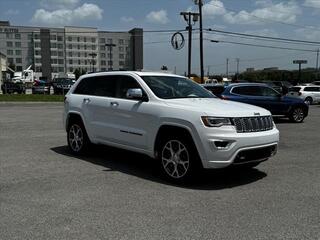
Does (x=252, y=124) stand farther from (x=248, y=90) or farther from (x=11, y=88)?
(x=11, y=88)

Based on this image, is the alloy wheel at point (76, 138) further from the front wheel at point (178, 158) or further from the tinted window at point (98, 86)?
the front wheel at point (178, 158)

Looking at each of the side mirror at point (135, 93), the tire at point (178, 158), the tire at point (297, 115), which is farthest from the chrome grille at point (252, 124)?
the tire at point (297, 115)

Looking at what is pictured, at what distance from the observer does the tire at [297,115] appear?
1704 centimetres

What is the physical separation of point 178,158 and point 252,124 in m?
1.23

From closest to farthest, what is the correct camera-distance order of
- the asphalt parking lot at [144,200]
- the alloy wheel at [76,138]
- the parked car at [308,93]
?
→ 1. the asphalt parking lot at [144,200]
2. the alloy wheel at [76,138]
3. the parked car at [308,93]

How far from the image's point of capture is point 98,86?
8500mm

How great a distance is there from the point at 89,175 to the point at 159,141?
1.32 m

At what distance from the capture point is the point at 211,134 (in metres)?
6.06

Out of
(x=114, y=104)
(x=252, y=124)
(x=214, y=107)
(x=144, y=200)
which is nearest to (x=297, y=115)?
(x=114, y=104)

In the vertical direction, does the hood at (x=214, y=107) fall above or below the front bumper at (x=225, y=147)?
above

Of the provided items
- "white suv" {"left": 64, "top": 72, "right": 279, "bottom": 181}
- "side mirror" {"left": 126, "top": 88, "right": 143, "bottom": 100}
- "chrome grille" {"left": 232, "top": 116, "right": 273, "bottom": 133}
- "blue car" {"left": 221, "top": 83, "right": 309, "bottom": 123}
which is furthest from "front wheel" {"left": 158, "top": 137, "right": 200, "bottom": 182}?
"blue car" {"left": 221, "top": 83, "right": 309, "bottom": 123}

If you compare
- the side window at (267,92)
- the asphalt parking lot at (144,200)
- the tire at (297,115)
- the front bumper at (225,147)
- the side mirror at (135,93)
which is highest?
the side mirror at (135,93)

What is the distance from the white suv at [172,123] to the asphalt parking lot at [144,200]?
446 mm

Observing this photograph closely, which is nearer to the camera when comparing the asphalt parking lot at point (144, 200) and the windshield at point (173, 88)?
the asphalt parking lot at point (144, 200)
